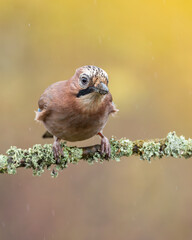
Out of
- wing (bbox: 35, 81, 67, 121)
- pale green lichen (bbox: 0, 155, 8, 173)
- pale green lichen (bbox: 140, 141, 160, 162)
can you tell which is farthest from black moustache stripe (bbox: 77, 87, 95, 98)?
pale green lichen (bbox: 0, 155, 8, 173)

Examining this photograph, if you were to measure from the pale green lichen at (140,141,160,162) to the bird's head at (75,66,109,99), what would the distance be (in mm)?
645

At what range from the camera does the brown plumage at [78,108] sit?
423cm

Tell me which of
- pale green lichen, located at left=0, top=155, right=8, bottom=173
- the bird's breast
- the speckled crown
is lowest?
pale green lichen, located at left=0, top=155, right=8, bottom=173

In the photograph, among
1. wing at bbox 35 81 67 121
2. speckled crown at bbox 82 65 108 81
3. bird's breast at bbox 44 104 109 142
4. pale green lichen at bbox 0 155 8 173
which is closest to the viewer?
pale green lichen at bbox 0 155 8 173

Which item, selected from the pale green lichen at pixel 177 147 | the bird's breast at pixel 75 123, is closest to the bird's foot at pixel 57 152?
the bird's breast at pixel 75 123

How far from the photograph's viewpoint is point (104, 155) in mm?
4242

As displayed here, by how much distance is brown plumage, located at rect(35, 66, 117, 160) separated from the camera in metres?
4.23

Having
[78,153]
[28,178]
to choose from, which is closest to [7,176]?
[28,178]

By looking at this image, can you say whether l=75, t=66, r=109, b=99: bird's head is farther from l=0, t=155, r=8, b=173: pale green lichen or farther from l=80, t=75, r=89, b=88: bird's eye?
l=0, t=155, r=8, b=173: pale green lichen

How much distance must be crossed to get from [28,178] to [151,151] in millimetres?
3167

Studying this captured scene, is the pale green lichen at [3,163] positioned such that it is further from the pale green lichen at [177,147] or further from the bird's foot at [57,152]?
the pale green lichen at [177,147]

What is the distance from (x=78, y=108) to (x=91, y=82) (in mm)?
391

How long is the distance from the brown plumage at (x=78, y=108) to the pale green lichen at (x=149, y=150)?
1.09 feet

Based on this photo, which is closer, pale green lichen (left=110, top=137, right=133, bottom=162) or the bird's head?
the bird's head
